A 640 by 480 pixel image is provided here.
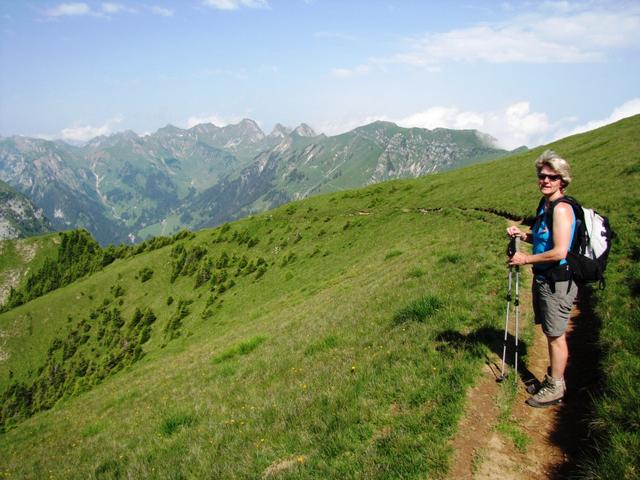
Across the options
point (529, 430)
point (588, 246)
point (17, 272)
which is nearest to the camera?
point (529, 430)

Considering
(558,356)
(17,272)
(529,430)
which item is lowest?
(17,272)

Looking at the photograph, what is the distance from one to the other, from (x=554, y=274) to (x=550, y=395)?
2.38m

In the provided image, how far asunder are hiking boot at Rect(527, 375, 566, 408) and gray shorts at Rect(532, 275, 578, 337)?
0.90 metres

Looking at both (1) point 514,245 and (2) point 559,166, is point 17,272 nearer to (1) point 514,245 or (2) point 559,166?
(1) point 514,245

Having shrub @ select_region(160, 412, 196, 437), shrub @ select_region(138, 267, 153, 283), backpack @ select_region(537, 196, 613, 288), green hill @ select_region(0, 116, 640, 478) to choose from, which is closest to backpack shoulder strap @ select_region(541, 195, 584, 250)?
backpack @ select_region(537, 196, 613, 288)

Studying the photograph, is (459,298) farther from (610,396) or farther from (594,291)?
(610,396)

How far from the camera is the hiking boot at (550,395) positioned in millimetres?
7414

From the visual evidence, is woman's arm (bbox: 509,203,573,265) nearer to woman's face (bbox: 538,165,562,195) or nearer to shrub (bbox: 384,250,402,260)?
woman's face (bbox: 538,165,562,195)

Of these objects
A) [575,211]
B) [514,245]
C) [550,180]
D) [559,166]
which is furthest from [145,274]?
[575,211]

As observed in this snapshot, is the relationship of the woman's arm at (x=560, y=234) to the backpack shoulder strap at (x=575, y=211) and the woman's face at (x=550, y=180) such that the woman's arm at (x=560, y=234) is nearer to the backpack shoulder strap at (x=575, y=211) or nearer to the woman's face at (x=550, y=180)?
the backpack shoulder strap at (x=575, y=211)

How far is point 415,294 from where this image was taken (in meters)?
15.4

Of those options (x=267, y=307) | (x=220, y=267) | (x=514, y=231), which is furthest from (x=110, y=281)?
(x=514, y=231)

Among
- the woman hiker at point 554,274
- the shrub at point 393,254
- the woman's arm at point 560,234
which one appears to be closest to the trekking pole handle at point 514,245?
the woman hiker at point 554,274

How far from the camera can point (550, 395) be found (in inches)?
293
